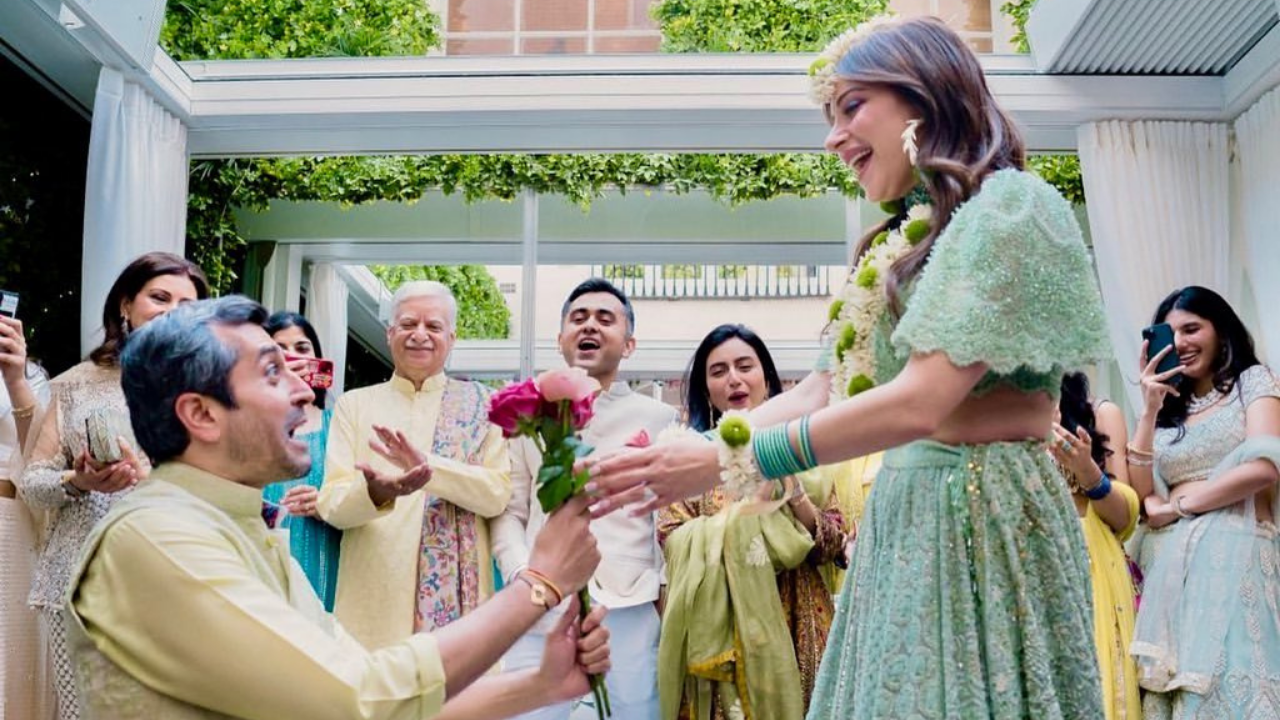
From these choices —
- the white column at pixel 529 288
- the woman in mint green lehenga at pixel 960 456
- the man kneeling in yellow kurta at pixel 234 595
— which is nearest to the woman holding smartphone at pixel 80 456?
the man kneeling in yellow kurta at pixel 234 595

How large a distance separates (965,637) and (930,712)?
12 centimetres

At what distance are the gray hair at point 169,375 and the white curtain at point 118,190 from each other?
11.5 feet

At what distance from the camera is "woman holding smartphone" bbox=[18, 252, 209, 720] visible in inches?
129

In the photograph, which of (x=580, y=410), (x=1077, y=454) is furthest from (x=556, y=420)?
(x=1077, y=454)

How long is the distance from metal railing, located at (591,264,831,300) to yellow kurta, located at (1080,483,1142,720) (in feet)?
10.0

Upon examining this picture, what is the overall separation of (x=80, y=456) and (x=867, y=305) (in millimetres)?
2280

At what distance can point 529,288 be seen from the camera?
659 centimetres

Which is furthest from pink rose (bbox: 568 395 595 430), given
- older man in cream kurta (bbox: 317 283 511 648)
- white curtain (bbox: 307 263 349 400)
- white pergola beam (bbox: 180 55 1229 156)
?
white curtain (bbox: 307 263 349 400)

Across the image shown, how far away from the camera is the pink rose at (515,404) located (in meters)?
1.74

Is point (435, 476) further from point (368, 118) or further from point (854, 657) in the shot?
point (368, 118)

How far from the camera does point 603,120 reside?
5691 mm

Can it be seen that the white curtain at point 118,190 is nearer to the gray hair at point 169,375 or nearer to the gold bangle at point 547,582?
the gray hair at point 169,375

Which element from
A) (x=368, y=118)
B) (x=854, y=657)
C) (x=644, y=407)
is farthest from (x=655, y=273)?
(x=854, y=657)

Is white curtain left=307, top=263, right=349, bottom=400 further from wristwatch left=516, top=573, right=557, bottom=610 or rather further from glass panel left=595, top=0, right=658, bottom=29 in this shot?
wristwatch left=516, top=573, right=557, bottom=610
